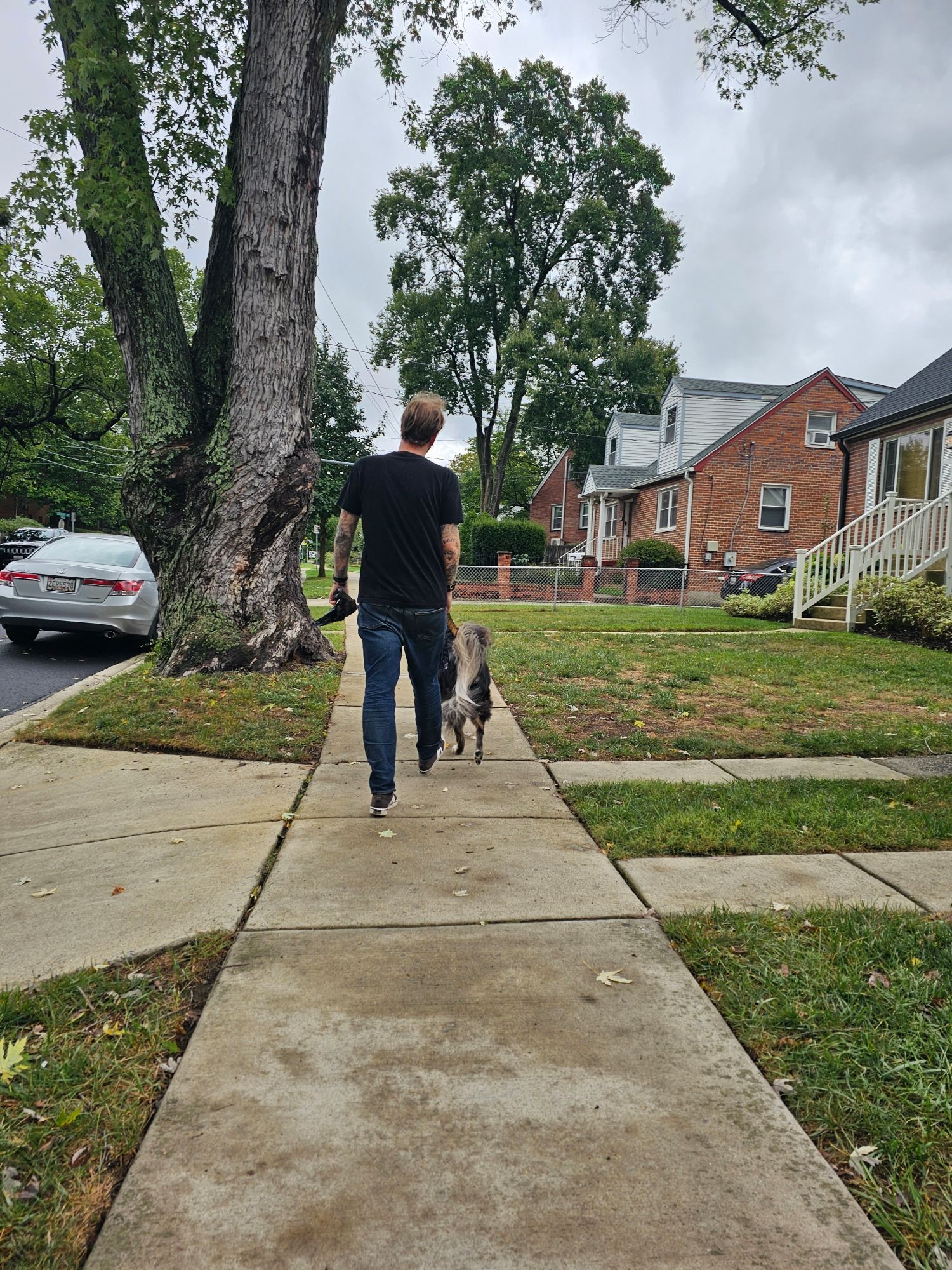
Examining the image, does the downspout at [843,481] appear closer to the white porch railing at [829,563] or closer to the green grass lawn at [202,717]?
the white porch railing at [829,563]

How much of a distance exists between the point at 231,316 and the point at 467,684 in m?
4.78

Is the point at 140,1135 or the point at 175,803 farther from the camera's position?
the point at 175,803

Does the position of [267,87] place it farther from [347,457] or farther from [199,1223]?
[347,457]

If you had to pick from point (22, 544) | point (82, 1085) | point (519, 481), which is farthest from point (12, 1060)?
point (519, 481)

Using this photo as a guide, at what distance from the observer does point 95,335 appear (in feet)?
116

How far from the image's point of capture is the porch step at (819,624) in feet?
44.7

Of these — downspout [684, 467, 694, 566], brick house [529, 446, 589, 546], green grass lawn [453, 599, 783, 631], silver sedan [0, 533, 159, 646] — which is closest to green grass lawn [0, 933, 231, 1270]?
silver sedan [0, 533, 159, 646]

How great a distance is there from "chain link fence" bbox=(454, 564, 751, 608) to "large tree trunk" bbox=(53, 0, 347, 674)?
44.3 feet

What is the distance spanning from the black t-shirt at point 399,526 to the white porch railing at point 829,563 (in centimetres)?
1202

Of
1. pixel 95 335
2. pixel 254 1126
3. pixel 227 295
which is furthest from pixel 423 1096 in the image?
pixel 95 335

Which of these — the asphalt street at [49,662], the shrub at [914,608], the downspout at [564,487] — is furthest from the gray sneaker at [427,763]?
the downspout at [564,487]

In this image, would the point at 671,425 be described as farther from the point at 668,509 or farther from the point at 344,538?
the point at 344,538

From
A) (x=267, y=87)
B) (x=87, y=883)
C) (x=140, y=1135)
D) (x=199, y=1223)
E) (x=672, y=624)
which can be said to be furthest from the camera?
(x=672, y=624)

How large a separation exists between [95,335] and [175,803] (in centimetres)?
3793
